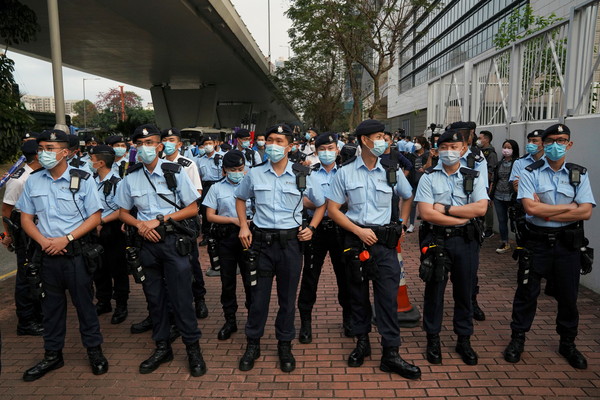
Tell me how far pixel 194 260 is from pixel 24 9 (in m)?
13.1

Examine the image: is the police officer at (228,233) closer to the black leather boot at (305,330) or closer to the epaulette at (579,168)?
the black leather boot at (305,330)

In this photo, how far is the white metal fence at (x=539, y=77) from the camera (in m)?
6.36

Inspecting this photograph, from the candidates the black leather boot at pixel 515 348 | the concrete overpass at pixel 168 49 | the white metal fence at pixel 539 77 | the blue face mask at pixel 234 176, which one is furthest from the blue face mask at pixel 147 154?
the concrete overpass at pixel 168 49

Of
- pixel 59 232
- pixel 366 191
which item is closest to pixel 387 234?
pixel 366 191

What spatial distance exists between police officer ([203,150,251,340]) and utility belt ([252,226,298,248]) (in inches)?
25.9

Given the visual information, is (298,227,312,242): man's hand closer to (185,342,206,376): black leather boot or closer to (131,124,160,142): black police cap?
(185,342,206,376): black leather boot

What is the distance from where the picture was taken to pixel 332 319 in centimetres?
522

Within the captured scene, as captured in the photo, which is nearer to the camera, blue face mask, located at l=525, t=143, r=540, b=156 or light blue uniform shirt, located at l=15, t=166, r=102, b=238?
light blue uniform shirt, located at l=15, t=166, r=102, b=238

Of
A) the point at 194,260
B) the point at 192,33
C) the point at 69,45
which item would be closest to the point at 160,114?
the point at 69,45

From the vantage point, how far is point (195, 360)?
4059mm

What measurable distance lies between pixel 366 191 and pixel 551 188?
1668mm

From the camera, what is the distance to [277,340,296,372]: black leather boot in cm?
405

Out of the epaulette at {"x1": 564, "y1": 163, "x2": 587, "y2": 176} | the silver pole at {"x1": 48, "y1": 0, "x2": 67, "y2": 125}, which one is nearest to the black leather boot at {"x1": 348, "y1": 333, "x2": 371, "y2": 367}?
the epaulette at {"x1": 564, "y1": 163, "x2": 587, "y2": 176}

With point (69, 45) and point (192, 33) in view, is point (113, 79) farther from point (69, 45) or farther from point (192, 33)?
point (192, 33)
